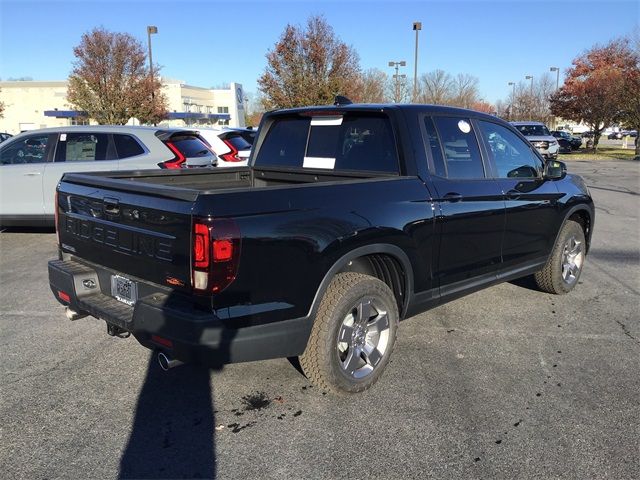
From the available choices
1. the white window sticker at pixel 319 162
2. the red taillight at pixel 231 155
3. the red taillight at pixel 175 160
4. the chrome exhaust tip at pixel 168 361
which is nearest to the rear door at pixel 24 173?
the red taillight at pixel 175 160

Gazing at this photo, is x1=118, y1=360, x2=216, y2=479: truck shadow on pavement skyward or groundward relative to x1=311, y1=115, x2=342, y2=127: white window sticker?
groundward

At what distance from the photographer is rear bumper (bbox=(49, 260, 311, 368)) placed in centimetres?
280

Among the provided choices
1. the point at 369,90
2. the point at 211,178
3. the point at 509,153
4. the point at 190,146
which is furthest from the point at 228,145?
the point at 369,90

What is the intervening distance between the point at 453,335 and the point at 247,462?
237cm

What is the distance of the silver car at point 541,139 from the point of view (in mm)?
22156

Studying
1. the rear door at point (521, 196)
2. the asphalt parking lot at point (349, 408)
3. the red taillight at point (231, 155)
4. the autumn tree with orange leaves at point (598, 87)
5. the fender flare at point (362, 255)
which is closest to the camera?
the asphalt parking lot at point (349, 408)

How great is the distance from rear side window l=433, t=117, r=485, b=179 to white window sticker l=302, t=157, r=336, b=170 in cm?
86

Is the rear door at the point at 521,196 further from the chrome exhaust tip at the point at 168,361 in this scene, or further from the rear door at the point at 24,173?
the rear door at the point at 24,173

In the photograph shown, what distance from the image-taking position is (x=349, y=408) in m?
3.41

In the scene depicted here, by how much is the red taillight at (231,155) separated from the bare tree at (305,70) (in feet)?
45.4

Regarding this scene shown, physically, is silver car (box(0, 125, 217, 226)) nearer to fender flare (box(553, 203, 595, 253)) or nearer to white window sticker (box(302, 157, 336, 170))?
white window sticker (box(302, 157, 336, 170))

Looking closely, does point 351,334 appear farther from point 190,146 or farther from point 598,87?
point 598,87

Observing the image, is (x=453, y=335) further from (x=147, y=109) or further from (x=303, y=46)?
(x=147, y=109)

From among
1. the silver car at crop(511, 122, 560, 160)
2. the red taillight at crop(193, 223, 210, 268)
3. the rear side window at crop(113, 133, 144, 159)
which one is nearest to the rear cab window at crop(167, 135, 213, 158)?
the rear side window at crop(113, 133, 144, 159)
